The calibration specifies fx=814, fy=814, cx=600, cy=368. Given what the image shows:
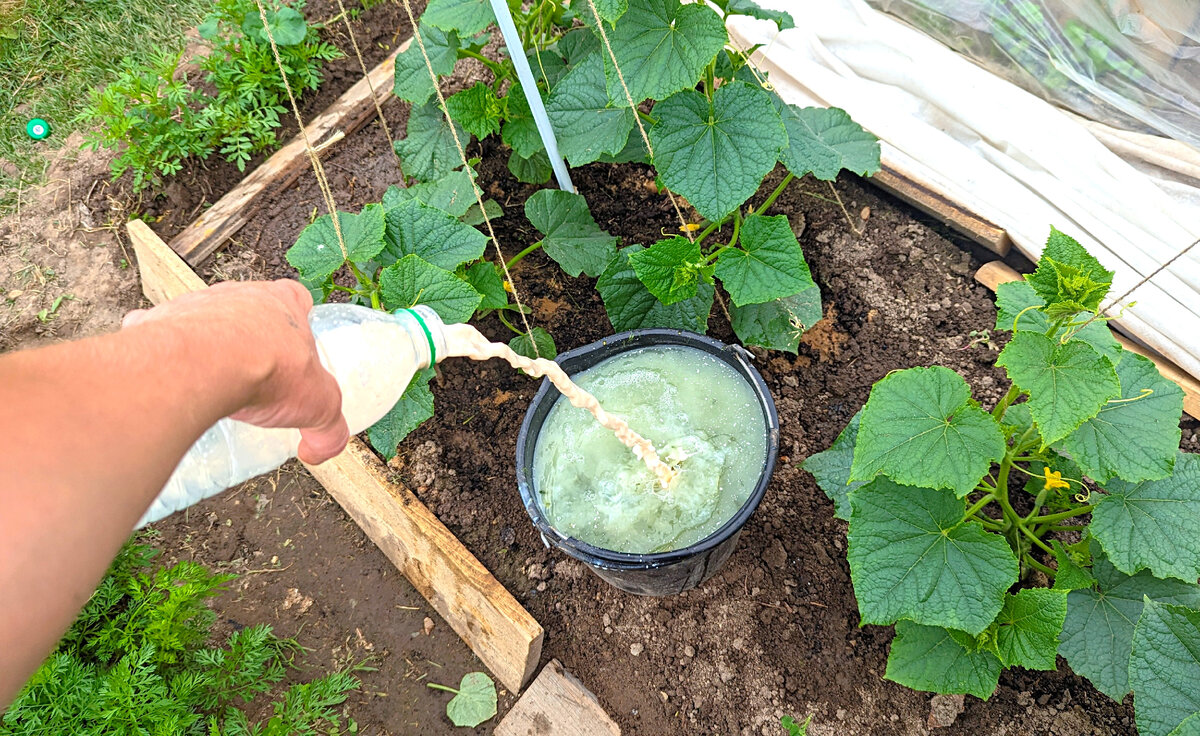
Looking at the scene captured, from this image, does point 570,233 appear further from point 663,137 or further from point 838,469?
point 838,469

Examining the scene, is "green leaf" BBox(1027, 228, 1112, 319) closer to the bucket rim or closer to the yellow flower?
the yellow flower

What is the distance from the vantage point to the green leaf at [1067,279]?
4.52 ft

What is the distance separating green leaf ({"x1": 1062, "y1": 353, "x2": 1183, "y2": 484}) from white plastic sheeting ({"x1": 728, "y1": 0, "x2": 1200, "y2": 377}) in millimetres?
734

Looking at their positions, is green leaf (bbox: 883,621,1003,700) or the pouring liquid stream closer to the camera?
the pouring liquid stream

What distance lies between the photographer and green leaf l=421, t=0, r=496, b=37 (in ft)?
6.70

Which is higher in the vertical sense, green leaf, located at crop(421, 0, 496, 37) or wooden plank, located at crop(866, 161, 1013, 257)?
green leaf, located at crop(421, 0, 496, 37)

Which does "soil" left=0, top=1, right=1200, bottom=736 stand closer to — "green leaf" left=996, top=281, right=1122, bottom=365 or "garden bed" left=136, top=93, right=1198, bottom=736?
"garden bed" left=136, top=93, right=1198, bottom=736

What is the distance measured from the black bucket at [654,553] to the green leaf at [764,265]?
0.15 metres

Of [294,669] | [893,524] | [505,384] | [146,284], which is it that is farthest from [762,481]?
[146,284]

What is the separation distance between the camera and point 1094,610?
5.59 ft

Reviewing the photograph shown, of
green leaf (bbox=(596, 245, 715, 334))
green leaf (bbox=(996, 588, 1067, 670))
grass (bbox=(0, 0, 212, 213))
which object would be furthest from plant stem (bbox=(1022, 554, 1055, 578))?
grass (bbox=(0, 0, 212, 213))

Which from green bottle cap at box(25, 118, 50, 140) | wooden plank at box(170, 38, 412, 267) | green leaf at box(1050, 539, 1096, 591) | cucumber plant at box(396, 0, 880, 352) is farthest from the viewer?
green bottle cap at box(25, 118, 50, 140)

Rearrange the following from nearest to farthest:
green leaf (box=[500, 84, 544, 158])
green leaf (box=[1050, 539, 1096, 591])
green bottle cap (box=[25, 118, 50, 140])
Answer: green leaf (box=[1050, 539, 1096, 591]), green leaf (box=[500, 84, 544, 158]), green bottle cap (box=[25, 118, 50, 140])

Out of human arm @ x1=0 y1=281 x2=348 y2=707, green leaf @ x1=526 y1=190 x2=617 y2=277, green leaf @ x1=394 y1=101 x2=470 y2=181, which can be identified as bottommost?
green leaf @ x1=526 y1=190 x2=617 y2=277
